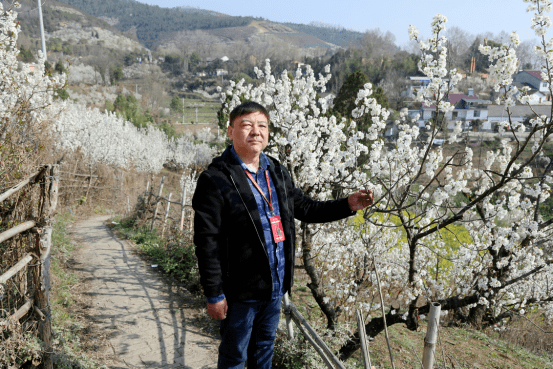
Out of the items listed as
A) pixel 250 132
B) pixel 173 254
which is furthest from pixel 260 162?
pixel 173 254

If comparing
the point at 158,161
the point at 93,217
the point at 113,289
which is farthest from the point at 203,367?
the point at 158,161

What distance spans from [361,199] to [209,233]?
3.05 feet

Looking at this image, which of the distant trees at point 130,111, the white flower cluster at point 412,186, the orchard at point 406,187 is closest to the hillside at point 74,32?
the distant trees at point 130,111

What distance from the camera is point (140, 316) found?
4492 millimetres

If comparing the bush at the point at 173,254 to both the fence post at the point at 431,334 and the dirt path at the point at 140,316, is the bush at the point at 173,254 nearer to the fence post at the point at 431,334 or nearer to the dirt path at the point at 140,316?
the dirt path at the point at 140,316

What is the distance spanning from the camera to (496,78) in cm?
363

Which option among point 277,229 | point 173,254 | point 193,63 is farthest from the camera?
point 193,63

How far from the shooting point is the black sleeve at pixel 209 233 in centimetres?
188

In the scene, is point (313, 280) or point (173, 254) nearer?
point (313, 280)

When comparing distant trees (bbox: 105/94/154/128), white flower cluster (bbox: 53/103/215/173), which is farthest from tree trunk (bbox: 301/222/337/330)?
Answer: distant trees (bbox: 105/94/154/128)

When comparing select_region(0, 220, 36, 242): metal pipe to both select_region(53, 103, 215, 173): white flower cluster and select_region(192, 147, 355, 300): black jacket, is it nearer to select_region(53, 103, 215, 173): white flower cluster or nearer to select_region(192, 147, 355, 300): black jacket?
select_region(192, 147, 355, 300): black jacket

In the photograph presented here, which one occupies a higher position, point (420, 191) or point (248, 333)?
point (420, 191)

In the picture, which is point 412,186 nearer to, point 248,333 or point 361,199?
point 361,199

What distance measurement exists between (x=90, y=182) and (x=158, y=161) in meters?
11.0
